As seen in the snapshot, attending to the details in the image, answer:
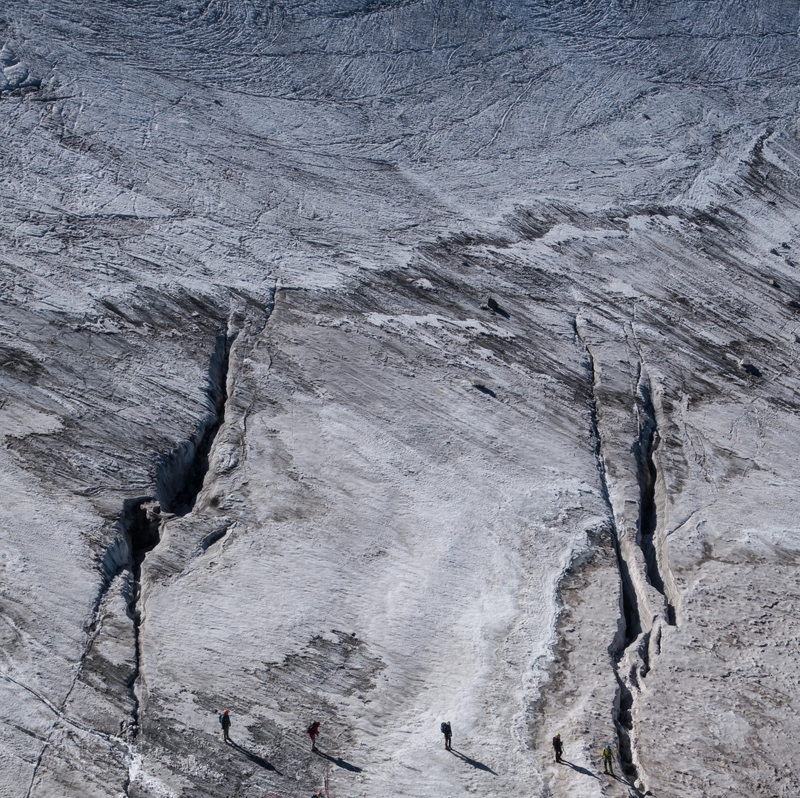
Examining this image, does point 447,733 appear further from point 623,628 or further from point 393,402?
point 393,402

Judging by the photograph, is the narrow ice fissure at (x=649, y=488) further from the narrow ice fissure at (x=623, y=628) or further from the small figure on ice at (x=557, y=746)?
the small figure on ice at (x=557, y=746)

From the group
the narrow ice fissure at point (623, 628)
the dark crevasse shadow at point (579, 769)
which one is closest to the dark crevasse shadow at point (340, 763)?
the dark crevasse shadow at point (579, 769)

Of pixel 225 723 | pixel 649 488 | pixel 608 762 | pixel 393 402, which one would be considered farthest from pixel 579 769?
pixel 393 402

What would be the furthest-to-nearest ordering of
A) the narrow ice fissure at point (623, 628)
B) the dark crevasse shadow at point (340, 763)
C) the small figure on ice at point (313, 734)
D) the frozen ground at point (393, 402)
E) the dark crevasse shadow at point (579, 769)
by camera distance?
the frozen ground at point (393, 402)
the narrow ice fissure at point (623, 628)
the small figure on ice at point (313, 734)
the dark crevasse shadow at point (340, 763)
the dark crevasse shadow at point (579, 769)

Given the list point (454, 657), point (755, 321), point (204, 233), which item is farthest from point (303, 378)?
point (755, 321)

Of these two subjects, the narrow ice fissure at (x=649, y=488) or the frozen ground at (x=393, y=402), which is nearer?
the frozen ground at (x=393, y=402)

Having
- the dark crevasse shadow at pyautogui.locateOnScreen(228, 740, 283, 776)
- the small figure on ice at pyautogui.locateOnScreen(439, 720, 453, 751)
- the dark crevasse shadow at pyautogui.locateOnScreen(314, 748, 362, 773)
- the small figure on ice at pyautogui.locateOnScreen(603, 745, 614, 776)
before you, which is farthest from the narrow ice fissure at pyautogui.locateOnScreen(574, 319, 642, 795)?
the dark crevasse shadow at pyautogui.locateOnScreen(228, 740, 283, 776)
